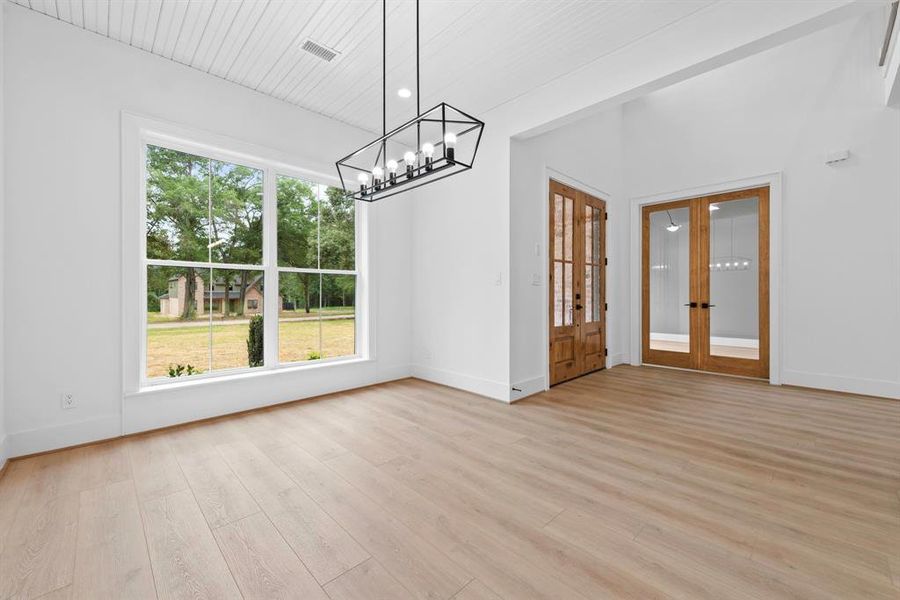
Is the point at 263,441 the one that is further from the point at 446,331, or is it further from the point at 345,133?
the point at 345,133

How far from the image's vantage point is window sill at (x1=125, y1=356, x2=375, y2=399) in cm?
319

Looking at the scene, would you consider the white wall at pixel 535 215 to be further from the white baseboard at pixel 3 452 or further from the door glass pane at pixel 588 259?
the white baseboard at pixel 3 452

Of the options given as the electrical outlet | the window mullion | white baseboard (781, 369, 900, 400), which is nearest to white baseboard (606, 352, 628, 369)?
white baseboard (781, 369, 900, 400)

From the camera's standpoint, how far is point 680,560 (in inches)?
63.2

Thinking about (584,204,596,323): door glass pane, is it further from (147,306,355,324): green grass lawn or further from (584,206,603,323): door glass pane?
(147,306,355,324): green grass lawn

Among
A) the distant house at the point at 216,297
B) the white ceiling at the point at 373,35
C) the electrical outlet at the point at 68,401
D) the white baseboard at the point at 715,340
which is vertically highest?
the white ceiling at the point at 373,35

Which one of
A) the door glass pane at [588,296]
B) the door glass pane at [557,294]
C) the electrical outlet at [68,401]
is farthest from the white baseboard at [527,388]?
the electrical outlet at [68,401]

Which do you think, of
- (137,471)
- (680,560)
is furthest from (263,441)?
(680,560)

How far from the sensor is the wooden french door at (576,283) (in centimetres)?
467

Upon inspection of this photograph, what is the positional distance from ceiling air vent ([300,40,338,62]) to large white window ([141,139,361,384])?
4.14 ft

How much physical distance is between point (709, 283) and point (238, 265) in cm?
601

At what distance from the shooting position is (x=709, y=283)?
17.1 feet

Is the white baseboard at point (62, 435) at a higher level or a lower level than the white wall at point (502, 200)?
lower

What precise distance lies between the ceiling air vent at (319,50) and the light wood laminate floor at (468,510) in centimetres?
329
